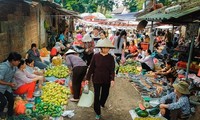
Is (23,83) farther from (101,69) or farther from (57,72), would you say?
(57,72)

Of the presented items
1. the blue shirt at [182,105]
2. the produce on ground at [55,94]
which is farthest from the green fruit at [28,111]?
the blue shirt at [182,105]

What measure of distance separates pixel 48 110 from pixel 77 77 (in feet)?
4.01

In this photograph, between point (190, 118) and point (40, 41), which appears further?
point (40, 41)

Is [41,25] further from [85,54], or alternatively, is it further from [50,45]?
[85,54]

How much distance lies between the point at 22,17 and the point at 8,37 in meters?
2.12

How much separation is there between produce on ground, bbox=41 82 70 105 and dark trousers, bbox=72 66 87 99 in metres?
0.39

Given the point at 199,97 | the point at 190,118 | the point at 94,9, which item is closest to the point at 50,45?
the point at 199,97

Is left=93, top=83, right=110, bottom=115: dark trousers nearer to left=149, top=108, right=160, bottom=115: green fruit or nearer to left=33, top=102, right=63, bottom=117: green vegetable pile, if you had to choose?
left=33, top=102, right=63, bottom=117: green vegetable pile

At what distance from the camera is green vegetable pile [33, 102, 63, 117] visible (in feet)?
18.0

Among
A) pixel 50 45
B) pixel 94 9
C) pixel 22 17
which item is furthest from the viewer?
pixel 94 9

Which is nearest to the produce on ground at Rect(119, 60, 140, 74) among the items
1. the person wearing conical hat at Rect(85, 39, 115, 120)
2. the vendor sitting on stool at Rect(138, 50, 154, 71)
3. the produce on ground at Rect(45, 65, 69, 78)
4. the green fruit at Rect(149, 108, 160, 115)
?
the vendor sitting on stool at Rect(138, 50, 154, 71)

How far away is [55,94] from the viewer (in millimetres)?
6609

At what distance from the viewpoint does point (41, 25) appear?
1372 cm

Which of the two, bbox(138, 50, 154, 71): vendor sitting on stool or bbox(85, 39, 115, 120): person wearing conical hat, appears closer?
bbox(85, 39, 115, 120): person wearing conical hat
